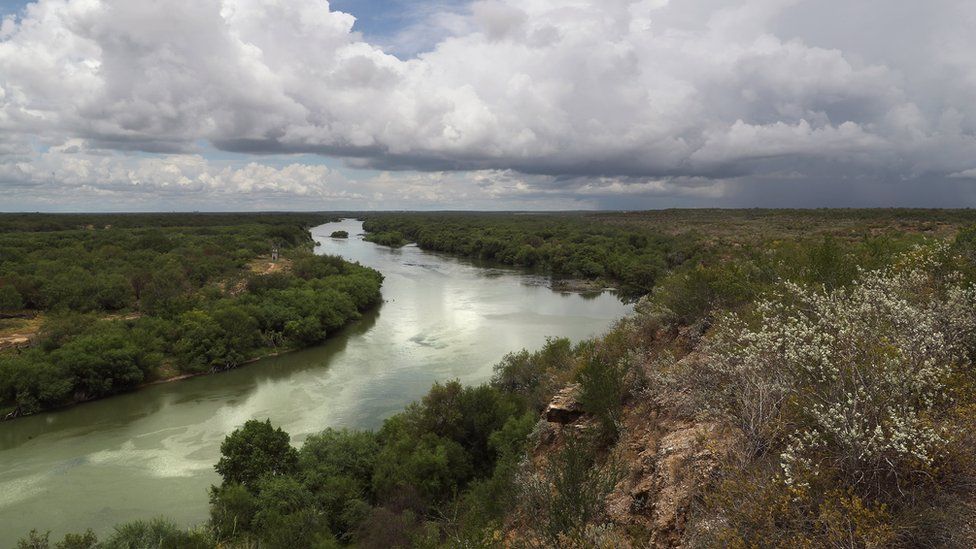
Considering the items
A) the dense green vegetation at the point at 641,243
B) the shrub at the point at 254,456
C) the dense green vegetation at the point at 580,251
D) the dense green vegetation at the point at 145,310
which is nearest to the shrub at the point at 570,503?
the shrub at the point at 254,456

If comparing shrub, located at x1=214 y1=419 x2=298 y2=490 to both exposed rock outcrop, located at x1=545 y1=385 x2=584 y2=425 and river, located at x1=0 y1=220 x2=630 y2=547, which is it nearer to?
river, located at x1=0 y1=220 x2=630 y2=547

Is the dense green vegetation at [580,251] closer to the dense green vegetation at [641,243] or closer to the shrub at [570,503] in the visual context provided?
the dense green vegetation at [641,243]

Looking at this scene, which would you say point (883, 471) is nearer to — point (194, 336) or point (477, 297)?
point (194, 336)

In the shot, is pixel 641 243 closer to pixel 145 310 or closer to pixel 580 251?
pixel 580 251

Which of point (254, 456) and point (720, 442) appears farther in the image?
point (254, 456)

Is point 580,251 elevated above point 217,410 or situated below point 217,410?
above

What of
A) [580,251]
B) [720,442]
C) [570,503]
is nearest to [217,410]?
[570,503]

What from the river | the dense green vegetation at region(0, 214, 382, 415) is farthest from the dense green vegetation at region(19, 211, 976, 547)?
the dense green vegetation at region(0, 214, 382, 415)

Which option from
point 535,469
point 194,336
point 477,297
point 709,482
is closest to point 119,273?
point 194,336
